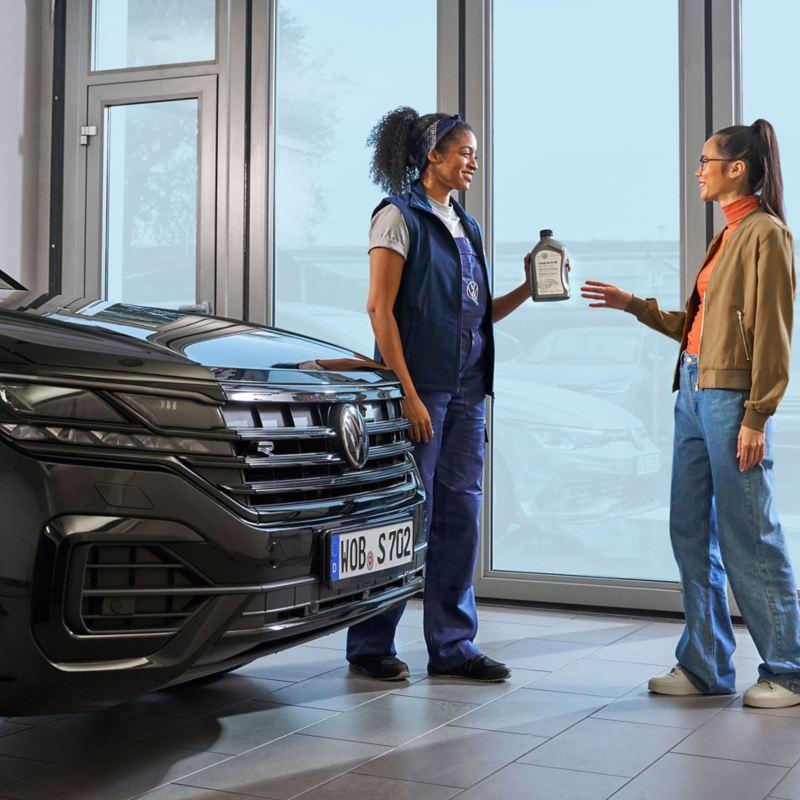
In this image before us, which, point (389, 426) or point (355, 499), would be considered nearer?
point (355, 499)

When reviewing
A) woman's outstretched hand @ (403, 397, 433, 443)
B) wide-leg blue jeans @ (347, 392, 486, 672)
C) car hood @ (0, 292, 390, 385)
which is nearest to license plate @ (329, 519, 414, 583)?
car hood @ (0, 292, 390, 385)

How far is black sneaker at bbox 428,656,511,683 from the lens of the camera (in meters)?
3.01

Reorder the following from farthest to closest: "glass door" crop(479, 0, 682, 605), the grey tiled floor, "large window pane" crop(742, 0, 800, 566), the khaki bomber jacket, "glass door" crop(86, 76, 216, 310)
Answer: "glass door" crop(86, 76, 216, 310)
"glass door" crop(479, 0, 682, 605)
"large window pane" crop(742, 0, 800, 566)
the khaki bomber jacket
the grey tiled floor

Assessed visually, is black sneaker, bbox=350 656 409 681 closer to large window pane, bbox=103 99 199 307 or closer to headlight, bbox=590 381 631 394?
headlight, bbox=590 381 631 394

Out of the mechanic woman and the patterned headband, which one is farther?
the patterned headband

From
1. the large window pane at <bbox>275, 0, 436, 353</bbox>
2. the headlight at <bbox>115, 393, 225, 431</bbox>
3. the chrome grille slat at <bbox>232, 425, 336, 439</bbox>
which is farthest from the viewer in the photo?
the large window pane at <bbox>275, 0, 436, 353</bbox>


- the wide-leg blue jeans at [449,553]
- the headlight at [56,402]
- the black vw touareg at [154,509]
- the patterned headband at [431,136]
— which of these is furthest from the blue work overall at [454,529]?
the headlight at [56,402]

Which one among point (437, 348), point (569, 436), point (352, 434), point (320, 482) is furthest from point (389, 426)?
point (569, 436)

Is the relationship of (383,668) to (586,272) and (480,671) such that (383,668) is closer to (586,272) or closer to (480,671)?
(480,671)

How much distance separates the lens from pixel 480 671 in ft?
9.89

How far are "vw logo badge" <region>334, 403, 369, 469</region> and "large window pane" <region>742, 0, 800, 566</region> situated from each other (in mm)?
1986

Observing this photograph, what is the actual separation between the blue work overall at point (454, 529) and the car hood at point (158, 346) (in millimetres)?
516

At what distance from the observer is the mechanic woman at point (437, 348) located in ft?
9.82

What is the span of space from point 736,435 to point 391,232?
1005 millimetres
